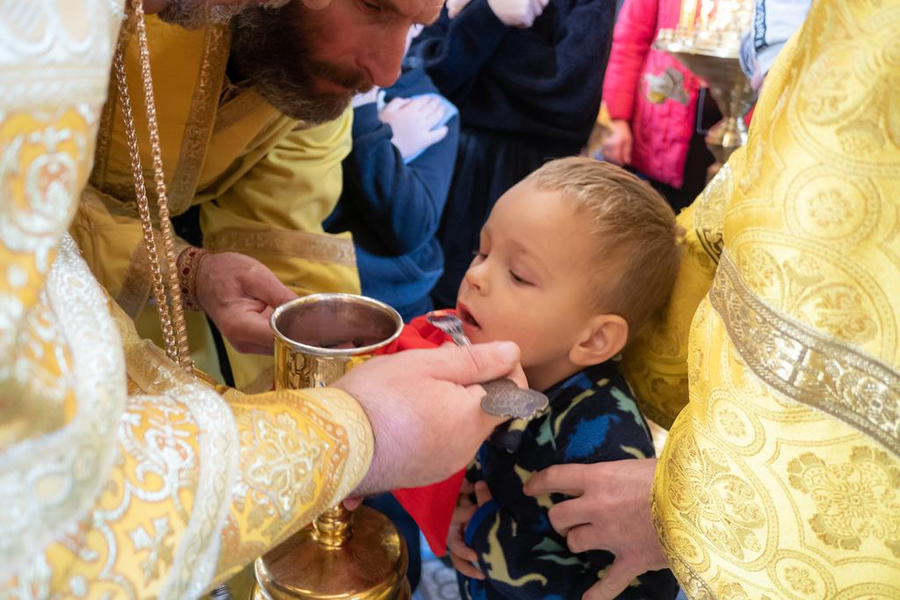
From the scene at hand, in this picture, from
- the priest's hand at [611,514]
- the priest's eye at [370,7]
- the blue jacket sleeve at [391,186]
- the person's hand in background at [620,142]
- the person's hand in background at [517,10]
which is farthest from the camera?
the person's hand in background at [620,142]

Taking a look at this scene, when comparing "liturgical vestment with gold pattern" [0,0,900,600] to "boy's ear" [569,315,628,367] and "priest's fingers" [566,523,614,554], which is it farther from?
"boy's ear" [569,315,628,367]

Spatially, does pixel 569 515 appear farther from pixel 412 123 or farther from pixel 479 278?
pixel 412 123

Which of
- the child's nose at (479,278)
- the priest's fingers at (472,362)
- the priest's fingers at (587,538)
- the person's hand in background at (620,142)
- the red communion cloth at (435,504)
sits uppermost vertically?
the priest's fingers at (472,362)

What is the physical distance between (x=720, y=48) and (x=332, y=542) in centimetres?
149

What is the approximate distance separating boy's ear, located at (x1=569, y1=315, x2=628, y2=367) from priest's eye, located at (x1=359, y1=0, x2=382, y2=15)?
1.85ft

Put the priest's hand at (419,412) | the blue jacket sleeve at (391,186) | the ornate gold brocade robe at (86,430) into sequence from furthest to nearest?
the blue jacket sleeve at (391,186)
the priest's hand at (419,412)
the ornate gold brocade robe at (86,430)

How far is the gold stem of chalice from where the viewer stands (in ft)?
2.63

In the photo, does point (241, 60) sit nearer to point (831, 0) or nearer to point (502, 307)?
point (502, 307)

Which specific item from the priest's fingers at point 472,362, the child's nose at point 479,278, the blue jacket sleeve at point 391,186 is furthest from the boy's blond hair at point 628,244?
the blue jacket sleeve at point 391,186

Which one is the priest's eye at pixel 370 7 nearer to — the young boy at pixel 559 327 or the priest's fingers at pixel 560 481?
the young boy at pixel 559 327

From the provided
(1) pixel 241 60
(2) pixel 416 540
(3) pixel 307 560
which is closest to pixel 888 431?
(3) pixel 307 560

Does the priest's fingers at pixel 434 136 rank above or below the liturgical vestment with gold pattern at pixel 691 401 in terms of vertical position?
below

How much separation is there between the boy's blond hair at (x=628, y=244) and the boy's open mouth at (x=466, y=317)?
0.48ft

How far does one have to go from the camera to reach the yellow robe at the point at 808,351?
502 millimetres
